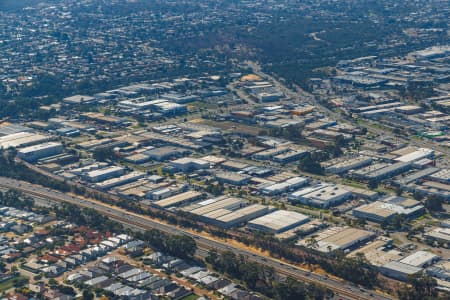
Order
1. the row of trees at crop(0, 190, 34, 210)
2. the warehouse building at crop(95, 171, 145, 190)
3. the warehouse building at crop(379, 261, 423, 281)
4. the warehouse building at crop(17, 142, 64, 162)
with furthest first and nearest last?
the warehouse building at crop(17, 142, 64, 162)
the warehouse building at crop(95, 171, 145, 190)
the row of trees at crop(0, 190, 34, 210)
the warehouse building at crop(379, 261, 423, 281)

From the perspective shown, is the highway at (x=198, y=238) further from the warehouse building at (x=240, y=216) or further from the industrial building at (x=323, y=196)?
the industrial building at (x=323, y=196)

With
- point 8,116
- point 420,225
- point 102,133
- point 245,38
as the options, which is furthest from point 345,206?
point 245,38

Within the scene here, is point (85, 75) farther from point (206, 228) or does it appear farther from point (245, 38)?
point (206, 228)

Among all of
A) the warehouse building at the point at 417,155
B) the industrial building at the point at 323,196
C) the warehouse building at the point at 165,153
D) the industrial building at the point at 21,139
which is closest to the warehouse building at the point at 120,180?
the warehouse building at the point at 165,153

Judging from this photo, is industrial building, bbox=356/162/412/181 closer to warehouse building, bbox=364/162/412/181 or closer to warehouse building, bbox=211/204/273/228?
warehouse building, bbox=364/162/412/181

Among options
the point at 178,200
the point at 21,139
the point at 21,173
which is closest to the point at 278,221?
the point at 178,200

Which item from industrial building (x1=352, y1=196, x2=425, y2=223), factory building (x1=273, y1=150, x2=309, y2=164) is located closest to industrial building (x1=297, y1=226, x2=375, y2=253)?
industrial building (x1=352, y1=196, x2=425, y2=223)
